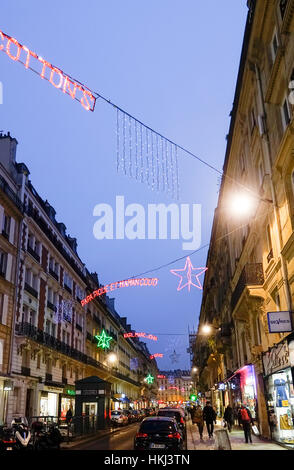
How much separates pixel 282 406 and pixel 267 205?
7.86m

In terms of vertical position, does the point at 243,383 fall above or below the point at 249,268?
below

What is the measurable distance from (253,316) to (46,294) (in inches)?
825

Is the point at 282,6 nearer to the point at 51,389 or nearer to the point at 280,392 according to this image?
the point at 280,392

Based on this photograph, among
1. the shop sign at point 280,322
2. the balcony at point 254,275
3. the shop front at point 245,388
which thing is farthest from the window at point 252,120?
the shop front at point 245,388

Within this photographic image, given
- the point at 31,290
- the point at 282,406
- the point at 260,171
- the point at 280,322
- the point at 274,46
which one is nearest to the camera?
the point at 280,322

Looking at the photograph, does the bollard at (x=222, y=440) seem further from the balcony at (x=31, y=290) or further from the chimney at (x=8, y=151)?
the chimney at (x=8, y=151)

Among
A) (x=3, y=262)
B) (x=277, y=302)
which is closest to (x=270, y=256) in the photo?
(x=277, y=302)

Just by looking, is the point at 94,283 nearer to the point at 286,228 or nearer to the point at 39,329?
the point at 39,329

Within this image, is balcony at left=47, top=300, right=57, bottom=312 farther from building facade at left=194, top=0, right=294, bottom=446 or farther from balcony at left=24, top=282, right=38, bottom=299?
building facade at left=194, top=0, right=294, bottom=446

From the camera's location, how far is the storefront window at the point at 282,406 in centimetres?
1527

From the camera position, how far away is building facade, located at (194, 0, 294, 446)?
593 inches

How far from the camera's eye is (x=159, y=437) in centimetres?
1423

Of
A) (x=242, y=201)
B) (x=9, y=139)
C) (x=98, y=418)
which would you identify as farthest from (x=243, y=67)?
(x=98, y=418)

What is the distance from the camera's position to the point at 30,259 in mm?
33969
